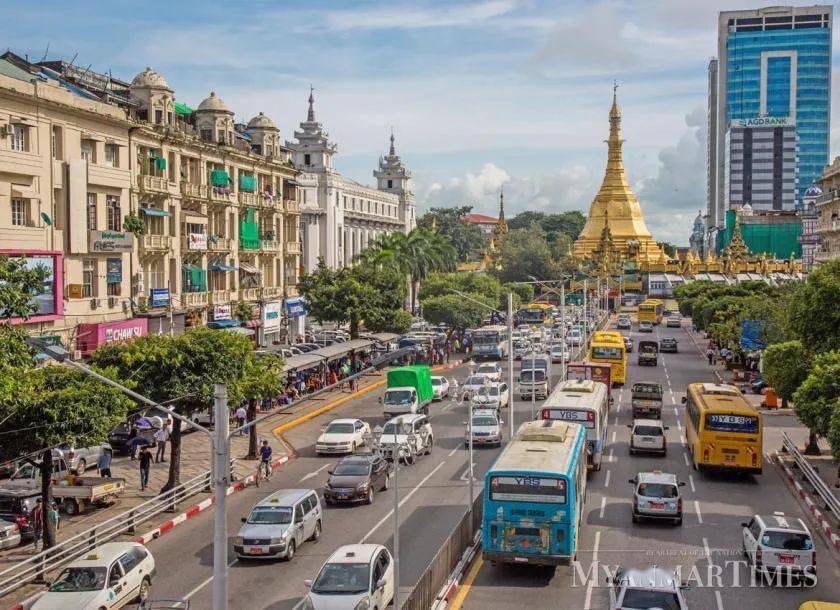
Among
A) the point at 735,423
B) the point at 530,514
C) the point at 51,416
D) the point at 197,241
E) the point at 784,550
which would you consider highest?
the point at 197,241

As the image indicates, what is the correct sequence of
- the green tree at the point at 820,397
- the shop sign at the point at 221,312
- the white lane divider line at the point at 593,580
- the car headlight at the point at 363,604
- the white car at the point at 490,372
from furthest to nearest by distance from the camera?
the shop sign at the point at 221,312
the white car at the point at 490,372
the green tree at the point at 820,397
the white lane divider line at the point at 593,580
the car headlight at the point at 363,604

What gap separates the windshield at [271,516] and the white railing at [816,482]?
1528cm

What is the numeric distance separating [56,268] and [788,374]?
100.0 feet

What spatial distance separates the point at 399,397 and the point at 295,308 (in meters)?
30.6

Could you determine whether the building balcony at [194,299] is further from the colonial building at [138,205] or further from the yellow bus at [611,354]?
the yellow bus at [611,354]

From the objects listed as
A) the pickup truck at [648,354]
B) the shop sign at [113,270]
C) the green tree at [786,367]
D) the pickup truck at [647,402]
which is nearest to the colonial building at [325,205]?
the pickup truck at [648,354]

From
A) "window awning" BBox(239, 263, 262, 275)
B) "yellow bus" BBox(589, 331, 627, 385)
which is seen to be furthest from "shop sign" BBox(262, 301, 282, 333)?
"yellow bus" BBox(589, 331, 627, 385)

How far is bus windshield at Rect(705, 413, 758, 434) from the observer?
109ft

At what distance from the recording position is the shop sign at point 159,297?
53438 mm

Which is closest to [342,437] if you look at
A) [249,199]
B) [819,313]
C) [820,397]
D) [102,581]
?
[820,397]

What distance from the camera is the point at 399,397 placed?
4534cm

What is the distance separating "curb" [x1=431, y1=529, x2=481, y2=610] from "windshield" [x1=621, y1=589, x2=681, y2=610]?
3.71 m

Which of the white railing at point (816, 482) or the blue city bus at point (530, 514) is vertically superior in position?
the blue city bus at point (530, 514)

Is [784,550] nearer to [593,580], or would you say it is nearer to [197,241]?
[593,580]
